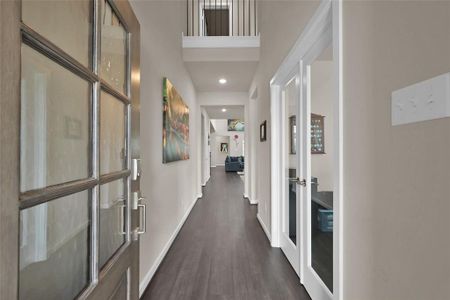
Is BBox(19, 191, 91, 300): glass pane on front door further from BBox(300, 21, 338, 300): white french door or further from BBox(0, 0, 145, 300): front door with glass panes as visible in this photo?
BBox(300, 21, 338, 300): white french door

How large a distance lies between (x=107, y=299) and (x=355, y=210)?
1.19 meters

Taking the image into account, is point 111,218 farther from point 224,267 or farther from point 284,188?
point 284,188

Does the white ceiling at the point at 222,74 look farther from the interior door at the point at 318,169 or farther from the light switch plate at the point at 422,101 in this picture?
the light switch plate at the point at 422,101

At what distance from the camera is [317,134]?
2018 millimetres

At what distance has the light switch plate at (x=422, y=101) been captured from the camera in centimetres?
74

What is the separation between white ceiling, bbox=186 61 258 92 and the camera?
454cm

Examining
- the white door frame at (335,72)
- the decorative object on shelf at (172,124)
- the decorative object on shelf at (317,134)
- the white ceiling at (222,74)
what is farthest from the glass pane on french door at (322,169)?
the white ceiling at (222,74)

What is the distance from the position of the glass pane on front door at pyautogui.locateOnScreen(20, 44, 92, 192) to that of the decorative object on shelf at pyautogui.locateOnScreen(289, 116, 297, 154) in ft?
6.68

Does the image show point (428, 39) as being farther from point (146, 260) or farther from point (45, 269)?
point (146, 260)

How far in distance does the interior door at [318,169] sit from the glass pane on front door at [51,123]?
1494 millimetres

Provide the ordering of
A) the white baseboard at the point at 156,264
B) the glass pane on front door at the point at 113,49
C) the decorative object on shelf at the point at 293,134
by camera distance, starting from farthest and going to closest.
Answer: the decorative object on shelf at the point at 293,134
the white baseboard at the point at 156,264
the glass pane on front door at the point at 113,49

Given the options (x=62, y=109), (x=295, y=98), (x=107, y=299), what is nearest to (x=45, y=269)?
(x=107, y=299)

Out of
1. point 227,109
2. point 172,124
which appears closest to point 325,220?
point 172,124

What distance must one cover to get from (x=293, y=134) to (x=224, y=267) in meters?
1.60
